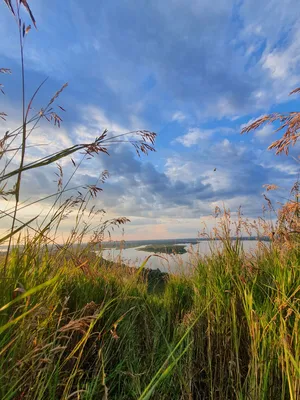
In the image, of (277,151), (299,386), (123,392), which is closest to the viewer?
(299,386)

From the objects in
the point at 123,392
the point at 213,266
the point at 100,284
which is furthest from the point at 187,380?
the point at 100,284

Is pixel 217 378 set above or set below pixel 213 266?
below

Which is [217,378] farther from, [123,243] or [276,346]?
[123,243]

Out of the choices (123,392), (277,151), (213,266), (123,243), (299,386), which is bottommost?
(123,392)

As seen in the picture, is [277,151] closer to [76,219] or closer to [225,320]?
[225,320]

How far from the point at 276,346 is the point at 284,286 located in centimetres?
56

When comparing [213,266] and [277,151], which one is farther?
[213,266]

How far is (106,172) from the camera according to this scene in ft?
11.6

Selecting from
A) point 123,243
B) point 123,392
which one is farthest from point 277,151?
point 123,243

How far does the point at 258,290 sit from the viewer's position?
2953mm

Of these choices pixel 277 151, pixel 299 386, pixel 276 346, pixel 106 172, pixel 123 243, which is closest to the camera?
pixel 299 386

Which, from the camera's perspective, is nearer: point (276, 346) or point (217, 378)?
point (276, 346)

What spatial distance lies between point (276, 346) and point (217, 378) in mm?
677

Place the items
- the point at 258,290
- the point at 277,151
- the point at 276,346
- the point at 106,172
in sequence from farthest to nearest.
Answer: the point at 106,172
the point at 258,290
the point at 277,151
the point at 276,346
